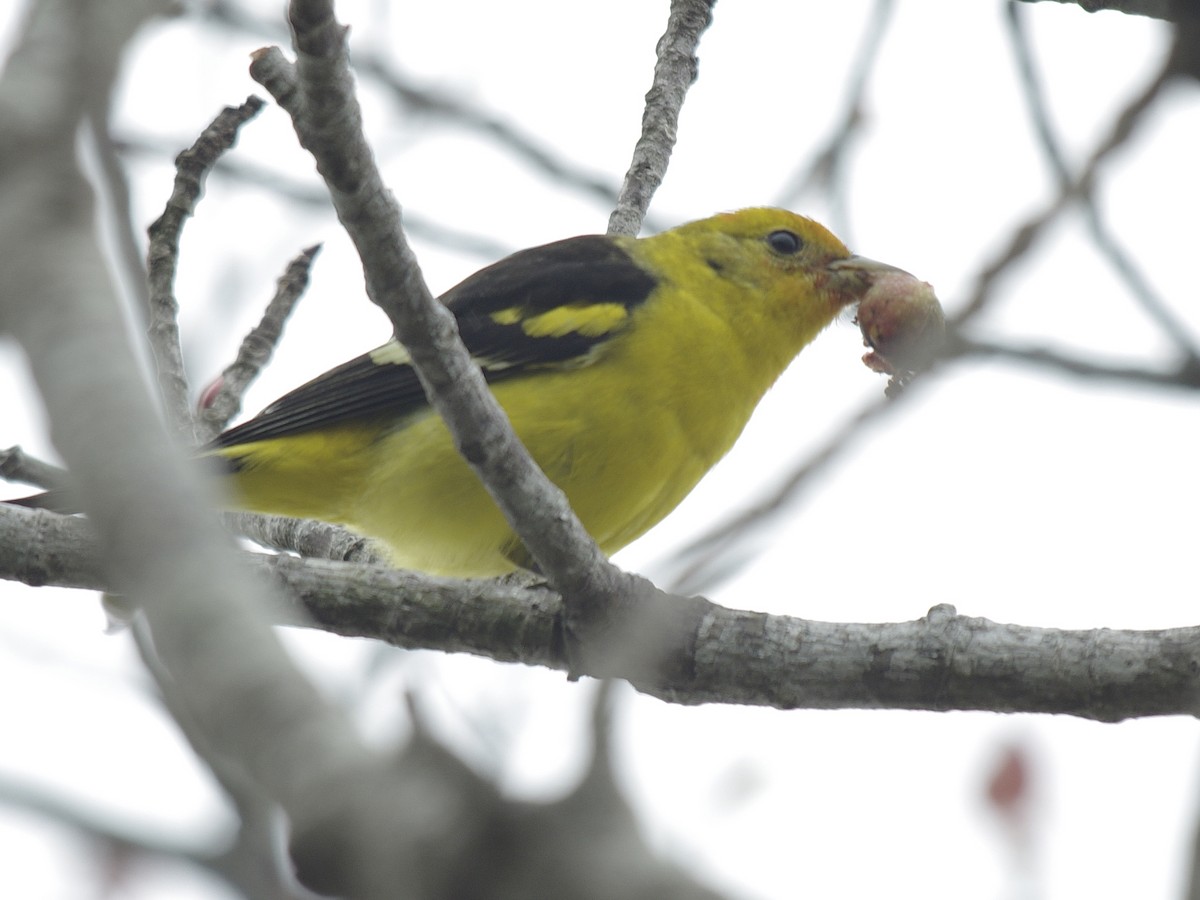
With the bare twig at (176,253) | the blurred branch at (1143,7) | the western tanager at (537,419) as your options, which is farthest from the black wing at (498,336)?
the blurred branch at (1143,7)

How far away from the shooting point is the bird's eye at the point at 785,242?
5398 mm

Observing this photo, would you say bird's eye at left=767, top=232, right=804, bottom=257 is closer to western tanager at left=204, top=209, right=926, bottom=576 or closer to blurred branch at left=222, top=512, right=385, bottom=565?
western tanager at left=204, top=209, right=926, bottom=576

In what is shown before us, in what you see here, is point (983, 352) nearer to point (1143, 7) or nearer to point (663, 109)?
point (1143, 7)

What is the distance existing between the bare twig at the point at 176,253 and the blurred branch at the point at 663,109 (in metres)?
1.55

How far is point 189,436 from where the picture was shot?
460 cm

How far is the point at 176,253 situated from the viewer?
4.22 metres

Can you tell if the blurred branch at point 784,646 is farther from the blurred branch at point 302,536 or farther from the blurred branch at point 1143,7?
the blurred branch at point 302,536

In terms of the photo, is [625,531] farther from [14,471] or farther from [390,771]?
[390,771]

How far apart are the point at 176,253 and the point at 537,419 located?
121 cm

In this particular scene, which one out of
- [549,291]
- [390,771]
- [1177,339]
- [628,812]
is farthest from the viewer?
[549,291]

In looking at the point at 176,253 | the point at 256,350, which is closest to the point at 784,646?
the point at 176,253

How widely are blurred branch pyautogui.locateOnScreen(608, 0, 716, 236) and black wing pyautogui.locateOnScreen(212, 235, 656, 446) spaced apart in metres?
0.16

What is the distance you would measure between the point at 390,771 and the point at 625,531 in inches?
140

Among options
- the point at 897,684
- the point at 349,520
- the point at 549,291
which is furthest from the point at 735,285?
the point at 897,684
